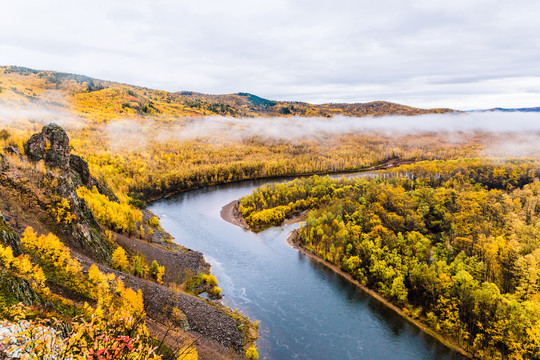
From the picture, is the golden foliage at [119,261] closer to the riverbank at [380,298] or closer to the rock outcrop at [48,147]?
the rock outcrop at [48,147]

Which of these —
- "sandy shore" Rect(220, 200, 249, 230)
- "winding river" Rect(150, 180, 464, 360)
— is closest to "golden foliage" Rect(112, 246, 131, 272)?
"winding river" Rect(150, 180, 464, 360)

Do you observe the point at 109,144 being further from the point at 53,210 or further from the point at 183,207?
the point at 53,210

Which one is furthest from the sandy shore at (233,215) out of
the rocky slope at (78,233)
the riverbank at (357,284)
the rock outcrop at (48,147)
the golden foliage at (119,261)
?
the rock outcrop at (48,147)

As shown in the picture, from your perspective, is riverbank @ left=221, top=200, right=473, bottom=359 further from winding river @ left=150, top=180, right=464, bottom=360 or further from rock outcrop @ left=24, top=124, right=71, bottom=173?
rock outcrop @ left=24, top=124, right=71, bottom=173

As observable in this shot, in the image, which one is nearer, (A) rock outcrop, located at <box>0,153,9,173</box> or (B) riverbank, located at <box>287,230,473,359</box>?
(A) rock outcrop, located at <box>0,153,9,173</box>

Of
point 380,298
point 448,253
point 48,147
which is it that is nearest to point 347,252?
point 380,298
